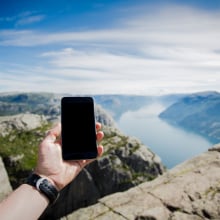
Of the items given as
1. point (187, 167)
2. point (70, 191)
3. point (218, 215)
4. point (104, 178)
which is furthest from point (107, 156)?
point (218, 215)

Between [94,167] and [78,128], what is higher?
[78,128]

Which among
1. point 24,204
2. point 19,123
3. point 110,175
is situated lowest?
point 110,175

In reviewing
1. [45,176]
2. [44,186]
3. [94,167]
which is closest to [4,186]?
[94,167]

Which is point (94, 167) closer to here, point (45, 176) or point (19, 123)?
point (19, 123)

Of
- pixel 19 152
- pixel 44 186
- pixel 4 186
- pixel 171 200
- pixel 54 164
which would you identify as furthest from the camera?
pixel 19 152

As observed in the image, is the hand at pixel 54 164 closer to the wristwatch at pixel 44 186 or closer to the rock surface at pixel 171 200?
the wristwatch at pixel 44 186

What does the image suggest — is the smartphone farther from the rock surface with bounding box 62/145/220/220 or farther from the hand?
the rock surface with bounding box 62/145/220/220
